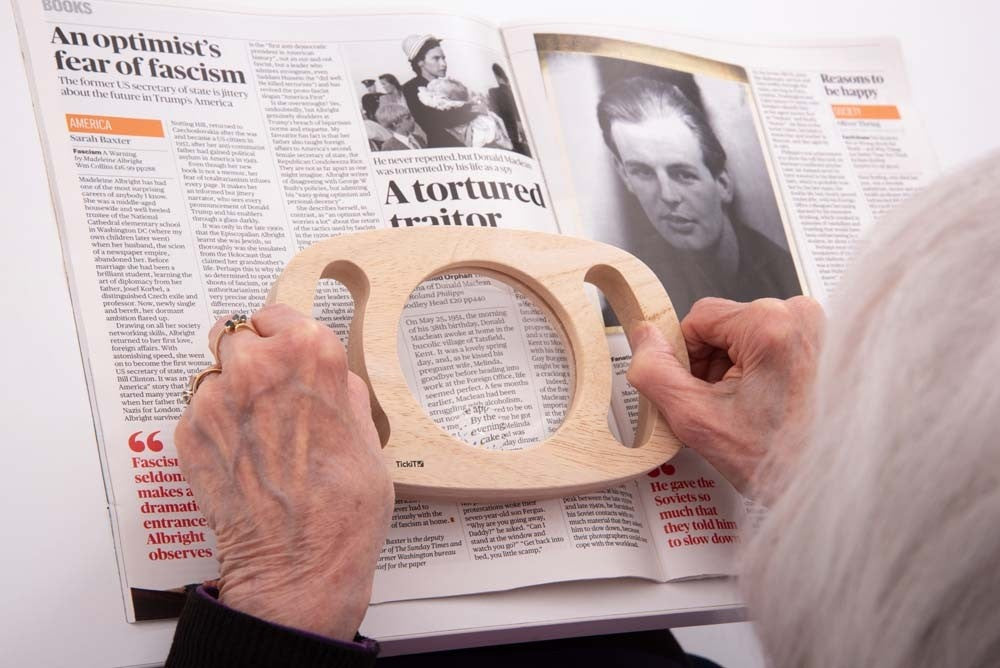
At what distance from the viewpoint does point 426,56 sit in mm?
802

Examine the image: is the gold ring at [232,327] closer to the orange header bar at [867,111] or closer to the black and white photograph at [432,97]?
the black and white photograph at [432,97]

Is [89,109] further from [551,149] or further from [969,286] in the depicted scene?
[969,286]

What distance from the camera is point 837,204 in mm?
912

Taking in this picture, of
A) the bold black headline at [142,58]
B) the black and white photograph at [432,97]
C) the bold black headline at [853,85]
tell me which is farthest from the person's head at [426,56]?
the bold black headline at [853,85]

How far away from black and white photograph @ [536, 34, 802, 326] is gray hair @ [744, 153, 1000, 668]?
0.39 meters

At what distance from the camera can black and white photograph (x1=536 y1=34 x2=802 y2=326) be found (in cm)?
82

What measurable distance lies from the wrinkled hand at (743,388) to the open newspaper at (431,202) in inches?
1.8

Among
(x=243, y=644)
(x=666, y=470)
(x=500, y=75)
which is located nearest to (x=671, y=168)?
(x=500, y=75)

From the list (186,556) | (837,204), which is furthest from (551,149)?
(186,556)

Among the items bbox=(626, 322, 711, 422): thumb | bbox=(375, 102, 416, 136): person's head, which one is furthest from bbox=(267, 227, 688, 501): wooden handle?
bbox=(375, 102, 416, 136): person's head

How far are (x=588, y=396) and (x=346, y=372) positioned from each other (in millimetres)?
186

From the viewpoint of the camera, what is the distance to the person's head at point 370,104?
79 centimetres

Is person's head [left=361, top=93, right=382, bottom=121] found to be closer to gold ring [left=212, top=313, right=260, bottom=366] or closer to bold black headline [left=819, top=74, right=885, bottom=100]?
gold ring [left=212, top=313, right=260, bottom=366]

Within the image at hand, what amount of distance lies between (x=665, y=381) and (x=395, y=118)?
28cm
